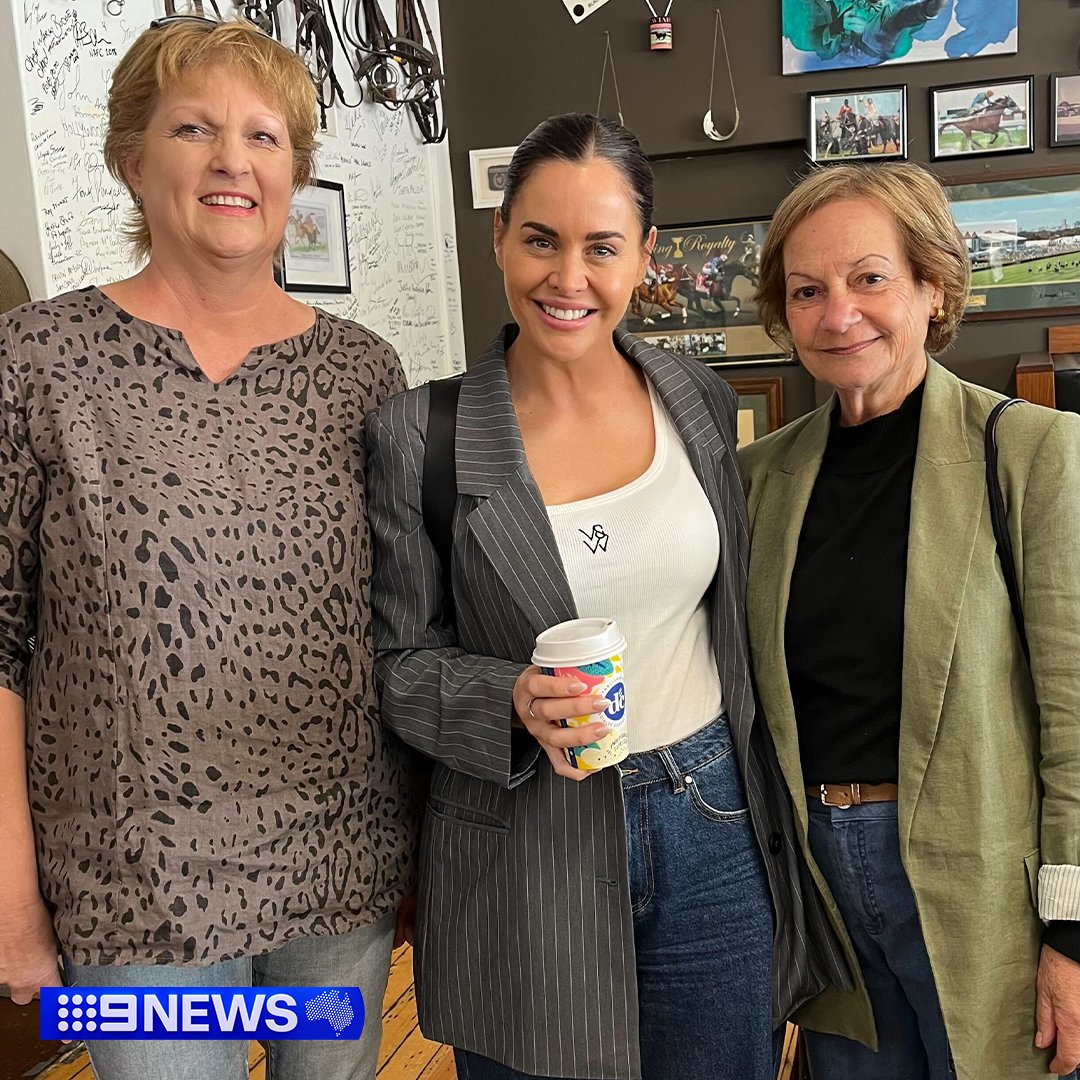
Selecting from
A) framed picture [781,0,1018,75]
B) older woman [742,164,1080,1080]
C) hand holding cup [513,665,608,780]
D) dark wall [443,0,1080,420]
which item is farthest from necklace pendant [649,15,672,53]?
hand holding cup [513,665,608,780]

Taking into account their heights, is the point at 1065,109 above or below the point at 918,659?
above

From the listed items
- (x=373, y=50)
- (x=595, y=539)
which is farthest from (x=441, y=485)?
(x=373, y=50)

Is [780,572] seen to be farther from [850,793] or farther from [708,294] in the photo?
[708,294]

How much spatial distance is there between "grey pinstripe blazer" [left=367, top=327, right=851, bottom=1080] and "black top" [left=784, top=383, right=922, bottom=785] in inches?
3.1

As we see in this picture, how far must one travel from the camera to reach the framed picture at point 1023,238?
4523 millimetres

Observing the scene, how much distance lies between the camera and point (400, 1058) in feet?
8.41

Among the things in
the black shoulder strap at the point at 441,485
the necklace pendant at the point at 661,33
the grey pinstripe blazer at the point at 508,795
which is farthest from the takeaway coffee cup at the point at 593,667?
the necklace pendant at the point at 661,33

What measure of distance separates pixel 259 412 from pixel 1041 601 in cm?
98

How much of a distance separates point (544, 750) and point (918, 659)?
0.47m

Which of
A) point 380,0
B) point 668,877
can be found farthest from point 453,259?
point 668,877

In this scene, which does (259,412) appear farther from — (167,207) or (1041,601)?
(1041,601)

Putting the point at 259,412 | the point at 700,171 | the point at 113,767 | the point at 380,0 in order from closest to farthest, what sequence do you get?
the point at 113,767 → the point at 259,412 → the point at 380,0 → the point at 700,171

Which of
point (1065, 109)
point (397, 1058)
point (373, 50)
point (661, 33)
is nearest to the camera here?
point (397, 1058)

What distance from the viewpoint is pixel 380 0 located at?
4.42 meters
